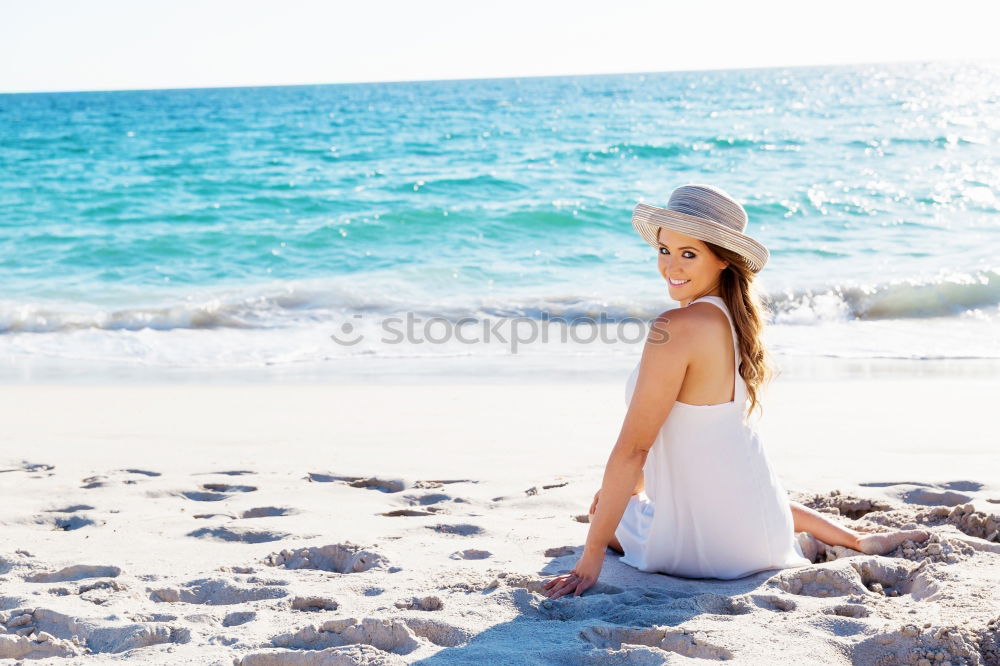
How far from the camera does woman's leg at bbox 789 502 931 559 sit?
118 inches

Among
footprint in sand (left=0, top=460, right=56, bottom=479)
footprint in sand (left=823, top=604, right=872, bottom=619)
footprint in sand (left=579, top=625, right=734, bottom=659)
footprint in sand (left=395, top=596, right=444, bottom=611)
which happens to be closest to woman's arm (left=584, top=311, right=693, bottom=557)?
footprint in sand (left=579, top=625, right=734, bottom=659)

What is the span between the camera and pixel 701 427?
2.80 meters

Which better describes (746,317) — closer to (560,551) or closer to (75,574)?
(560,551)

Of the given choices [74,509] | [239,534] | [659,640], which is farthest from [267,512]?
[659,640]

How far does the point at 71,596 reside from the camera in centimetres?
274

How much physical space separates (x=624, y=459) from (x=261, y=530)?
1.43 metres

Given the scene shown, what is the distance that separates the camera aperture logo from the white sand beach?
2.43 m

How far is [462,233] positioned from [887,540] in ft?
35.2

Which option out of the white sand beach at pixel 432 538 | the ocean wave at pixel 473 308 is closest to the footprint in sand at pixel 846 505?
the white sand beach at pixel 432 538

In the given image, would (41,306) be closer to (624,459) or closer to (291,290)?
(291,290)

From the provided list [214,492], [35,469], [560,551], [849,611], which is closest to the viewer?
[849,611]

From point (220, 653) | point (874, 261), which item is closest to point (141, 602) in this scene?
point (220, 653)

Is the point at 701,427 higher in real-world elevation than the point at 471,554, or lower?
higher

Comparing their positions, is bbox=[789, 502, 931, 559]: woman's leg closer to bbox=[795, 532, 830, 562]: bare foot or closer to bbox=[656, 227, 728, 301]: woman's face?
bbox=[795, 532, 830, 562]: bare foot
